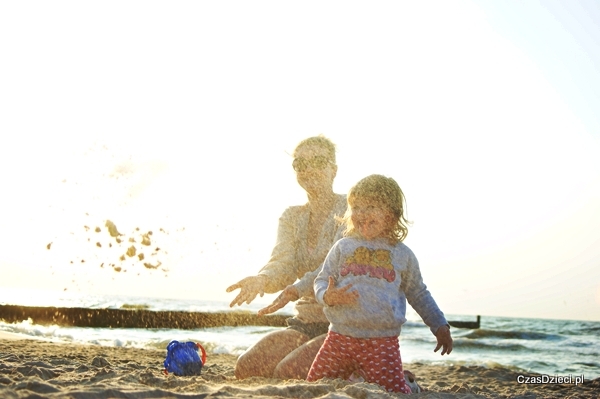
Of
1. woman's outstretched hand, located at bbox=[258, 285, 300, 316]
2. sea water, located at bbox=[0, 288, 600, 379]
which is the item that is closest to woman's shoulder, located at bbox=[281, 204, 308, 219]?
woman's outstretched hand, located at bbox=[258, 285, 300, 316]

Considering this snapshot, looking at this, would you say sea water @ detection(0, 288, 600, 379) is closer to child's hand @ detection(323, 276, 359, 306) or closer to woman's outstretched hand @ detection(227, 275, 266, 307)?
woman's outstretched hand @ detection(227, 275, 266, 307)

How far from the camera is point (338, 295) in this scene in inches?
131

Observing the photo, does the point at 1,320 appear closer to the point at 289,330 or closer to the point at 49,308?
the point at 49,308

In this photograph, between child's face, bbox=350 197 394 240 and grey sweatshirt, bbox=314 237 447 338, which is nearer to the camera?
grey sweatshirt, bbox=314 237 447 338

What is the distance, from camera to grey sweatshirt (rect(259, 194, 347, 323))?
429 centimetres

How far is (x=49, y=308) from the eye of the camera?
1673 centimetres

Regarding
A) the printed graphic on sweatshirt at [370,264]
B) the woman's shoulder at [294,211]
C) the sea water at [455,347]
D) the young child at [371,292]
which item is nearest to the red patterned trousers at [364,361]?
the young child at [371,292]

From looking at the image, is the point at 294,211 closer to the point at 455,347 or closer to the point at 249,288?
the point at 249,288

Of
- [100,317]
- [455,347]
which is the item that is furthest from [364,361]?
[100,317]

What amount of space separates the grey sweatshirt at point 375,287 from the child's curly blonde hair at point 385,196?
0.08 m

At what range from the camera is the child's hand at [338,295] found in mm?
3305

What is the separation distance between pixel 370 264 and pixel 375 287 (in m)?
0.14

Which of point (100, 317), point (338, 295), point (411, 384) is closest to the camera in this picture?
point (338, 295)

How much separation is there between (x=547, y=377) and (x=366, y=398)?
728 cm
